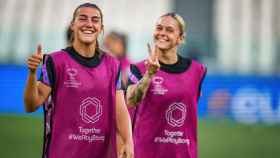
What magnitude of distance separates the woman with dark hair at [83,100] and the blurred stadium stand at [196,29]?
10.4 m

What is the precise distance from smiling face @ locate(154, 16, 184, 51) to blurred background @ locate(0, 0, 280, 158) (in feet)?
23.0

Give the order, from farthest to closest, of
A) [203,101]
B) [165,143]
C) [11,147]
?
[203,101] → [11,147] → [165,143]

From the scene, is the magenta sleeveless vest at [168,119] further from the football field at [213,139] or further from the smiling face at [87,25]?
the football field at [213,139]

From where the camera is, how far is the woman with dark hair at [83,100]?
6703mm

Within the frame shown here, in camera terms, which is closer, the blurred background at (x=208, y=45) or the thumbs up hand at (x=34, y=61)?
the thumbs up hand at (x=34, y=61)

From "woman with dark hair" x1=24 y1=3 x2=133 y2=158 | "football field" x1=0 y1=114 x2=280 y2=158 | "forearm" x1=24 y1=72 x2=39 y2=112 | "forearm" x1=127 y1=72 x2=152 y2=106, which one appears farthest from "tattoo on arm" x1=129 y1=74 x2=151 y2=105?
"football field" x1=0 y1=114 x2=280 y2=158

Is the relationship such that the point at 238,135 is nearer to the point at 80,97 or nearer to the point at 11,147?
the point at 11,147

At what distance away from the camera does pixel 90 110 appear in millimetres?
6797

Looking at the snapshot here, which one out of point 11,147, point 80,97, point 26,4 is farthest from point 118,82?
point 26,4

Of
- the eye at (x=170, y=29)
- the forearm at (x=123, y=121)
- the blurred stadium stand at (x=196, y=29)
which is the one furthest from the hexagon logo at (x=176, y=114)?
the blurred stadium stand at (x=196, y=29)

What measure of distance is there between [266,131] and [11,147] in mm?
4649

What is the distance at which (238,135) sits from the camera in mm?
14867

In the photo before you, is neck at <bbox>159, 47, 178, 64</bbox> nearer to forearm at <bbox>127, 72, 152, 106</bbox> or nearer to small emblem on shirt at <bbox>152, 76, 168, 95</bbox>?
small emblem on shirt at <bbox>152, 76, 168, 95</bbox>

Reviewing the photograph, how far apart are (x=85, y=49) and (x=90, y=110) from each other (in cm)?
48
